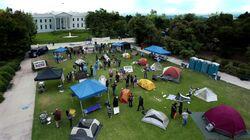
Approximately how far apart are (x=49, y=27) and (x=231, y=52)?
7238 centimetres

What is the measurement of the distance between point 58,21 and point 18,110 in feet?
253

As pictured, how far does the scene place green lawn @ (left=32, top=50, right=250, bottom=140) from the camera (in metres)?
15.8

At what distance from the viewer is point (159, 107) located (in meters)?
20.0

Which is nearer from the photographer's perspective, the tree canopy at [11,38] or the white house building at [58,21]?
the tree canopy at [11,38]

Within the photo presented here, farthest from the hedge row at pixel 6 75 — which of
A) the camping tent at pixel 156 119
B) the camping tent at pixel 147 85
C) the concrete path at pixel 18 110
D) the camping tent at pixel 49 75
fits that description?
the camping tent at pixel 156 119

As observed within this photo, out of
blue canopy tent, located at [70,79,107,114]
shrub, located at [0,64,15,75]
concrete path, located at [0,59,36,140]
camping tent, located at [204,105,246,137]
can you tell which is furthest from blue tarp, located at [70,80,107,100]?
shrub, located at [0,64,15,75]

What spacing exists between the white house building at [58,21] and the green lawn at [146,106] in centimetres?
6578

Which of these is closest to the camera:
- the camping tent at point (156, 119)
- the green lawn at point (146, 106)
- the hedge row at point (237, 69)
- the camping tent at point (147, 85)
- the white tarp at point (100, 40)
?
the green lawn at point (146, 106)

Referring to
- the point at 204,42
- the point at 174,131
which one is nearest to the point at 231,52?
the point at 204,42

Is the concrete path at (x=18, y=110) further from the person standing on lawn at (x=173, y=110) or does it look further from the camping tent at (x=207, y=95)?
the camping tent at (x=207, y=95)

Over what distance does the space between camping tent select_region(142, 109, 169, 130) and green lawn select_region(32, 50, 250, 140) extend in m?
0.36

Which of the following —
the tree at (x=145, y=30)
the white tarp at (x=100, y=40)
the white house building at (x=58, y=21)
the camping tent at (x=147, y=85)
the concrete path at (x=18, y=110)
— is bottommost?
the concrete path at (x=18, y=110)

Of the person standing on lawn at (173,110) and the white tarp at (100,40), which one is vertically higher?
the white tarp at (100,40)

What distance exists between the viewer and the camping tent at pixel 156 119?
656 inches
